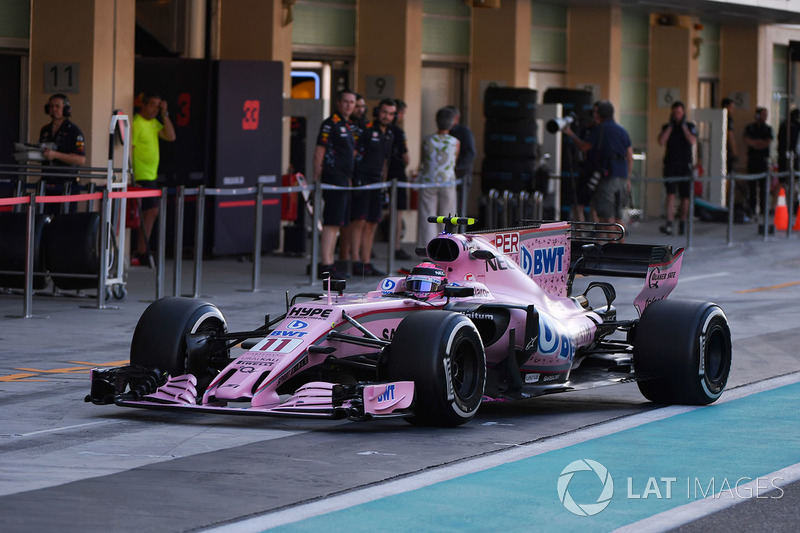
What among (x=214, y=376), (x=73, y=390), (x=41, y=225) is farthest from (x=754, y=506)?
(x=41, y=225)

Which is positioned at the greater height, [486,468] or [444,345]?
[444,345]

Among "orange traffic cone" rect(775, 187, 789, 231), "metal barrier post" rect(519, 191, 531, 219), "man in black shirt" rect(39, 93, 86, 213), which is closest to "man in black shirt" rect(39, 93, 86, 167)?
"man in black shirt" rect(39, 93, 86, 213)

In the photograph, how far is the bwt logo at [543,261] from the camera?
9555 millimetres

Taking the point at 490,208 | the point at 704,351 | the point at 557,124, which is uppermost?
the point at 557,124

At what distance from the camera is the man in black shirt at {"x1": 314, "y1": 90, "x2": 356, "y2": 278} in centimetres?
1577

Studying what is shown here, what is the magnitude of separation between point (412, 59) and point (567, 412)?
43.9 feet

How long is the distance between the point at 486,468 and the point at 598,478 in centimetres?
54

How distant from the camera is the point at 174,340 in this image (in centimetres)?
834

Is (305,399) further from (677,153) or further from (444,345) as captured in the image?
(677,153)

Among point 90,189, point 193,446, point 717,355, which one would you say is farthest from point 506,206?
point 193,446

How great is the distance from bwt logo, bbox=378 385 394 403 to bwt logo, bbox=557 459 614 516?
1022mm

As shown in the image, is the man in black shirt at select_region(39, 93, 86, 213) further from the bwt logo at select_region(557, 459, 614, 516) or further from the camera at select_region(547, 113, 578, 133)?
the bwt logo at select_region(557, 459, 614, 516)

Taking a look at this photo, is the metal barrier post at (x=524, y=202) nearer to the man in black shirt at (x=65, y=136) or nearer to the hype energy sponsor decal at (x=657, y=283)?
the man in black shirt at (x=65, y=136)

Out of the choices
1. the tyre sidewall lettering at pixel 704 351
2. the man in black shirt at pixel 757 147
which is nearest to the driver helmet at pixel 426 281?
the tyre sidewall lettering at pixel 704 351
